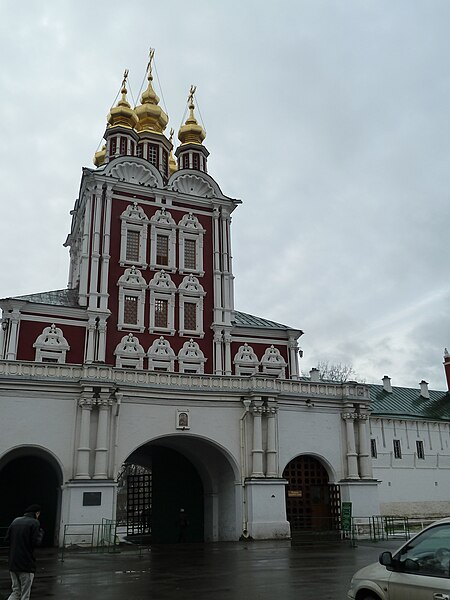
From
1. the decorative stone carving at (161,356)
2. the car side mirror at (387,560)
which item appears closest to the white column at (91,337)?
the decorative stone carving at (161,356)

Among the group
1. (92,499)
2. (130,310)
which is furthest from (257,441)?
(130,310)

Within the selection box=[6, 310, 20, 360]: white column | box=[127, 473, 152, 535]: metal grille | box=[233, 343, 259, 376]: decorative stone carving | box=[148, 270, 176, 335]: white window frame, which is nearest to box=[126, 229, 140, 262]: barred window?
box=[148, 270, 176, 335]: white window frame

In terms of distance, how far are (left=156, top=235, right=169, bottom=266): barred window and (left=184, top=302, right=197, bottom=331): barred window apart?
276cm

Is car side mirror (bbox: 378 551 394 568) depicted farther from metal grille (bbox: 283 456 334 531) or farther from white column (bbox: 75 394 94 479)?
metal grille (bbox: 283 456 334 531)

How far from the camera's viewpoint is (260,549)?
2059 cm

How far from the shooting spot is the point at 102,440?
22.8 m

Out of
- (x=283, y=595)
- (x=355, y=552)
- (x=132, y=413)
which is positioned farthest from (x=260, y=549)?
(x=283, y=595)

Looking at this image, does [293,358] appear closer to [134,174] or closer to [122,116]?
[134,174]

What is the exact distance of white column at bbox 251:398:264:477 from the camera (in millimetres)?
24438

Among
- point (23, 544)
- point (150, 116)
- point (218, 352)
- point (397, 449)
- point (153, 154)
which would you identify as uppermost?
point (150, 116)

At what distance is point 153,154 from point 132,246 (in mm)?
8634

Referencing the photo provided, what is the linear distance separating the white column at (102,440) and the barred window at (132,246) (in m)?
12.8

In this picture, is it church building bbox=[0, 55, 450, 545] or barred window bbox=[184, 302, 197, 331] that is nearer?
church building bbox=[0, 55, 450, 545]

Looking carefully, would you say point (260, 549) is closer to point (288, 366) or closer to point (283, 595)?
point (283, 595)
